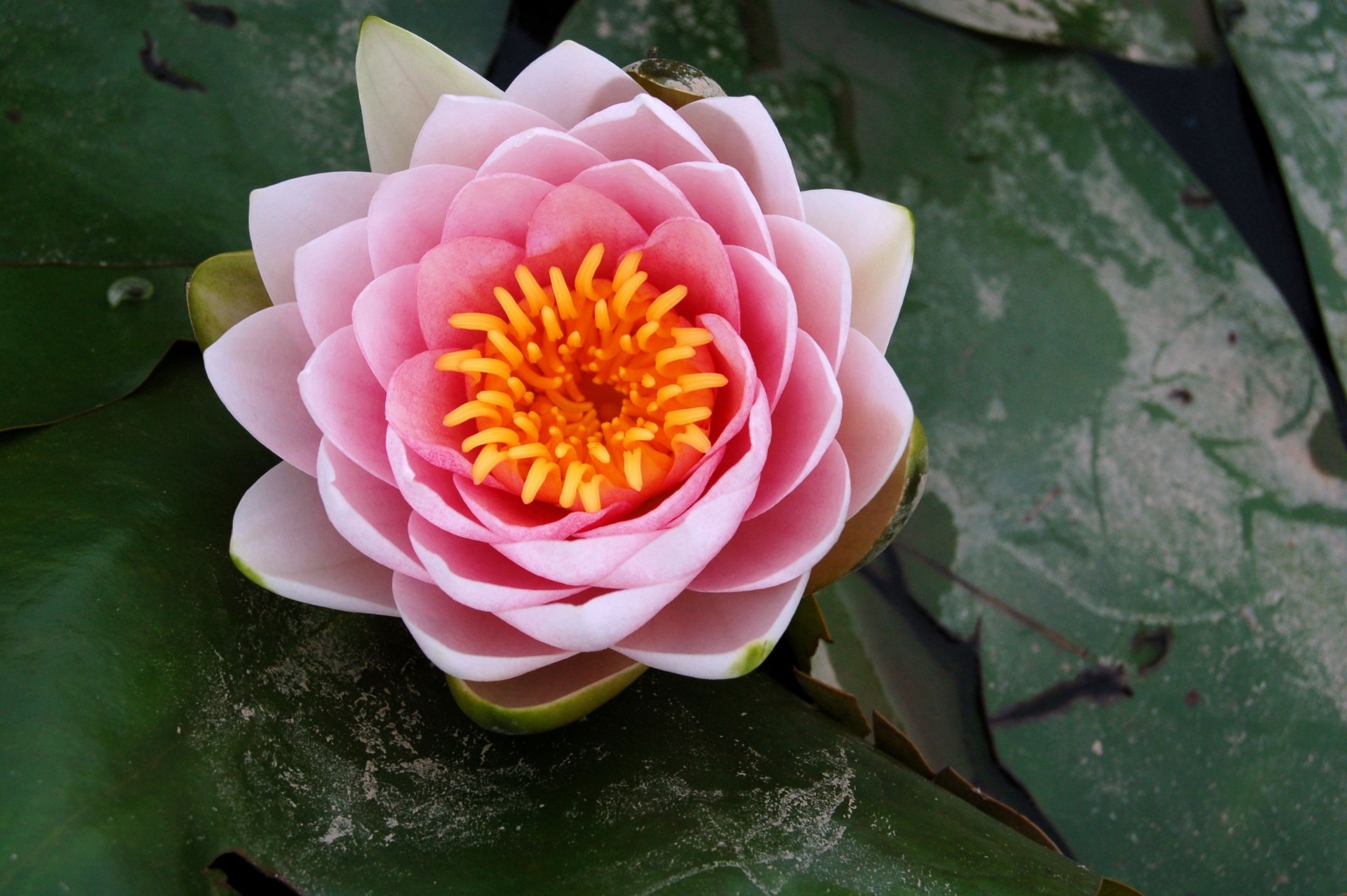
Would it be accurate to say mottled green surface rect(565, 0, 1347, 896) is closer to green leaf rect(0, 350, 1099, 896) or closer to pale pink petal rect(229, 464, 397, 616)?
green leaf rect(0, 350, 1099, 896)

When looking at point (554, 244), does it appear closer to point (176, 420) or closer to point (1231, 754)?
point (176, 420)

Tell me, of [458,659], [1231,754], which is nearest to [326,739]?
[458,659]

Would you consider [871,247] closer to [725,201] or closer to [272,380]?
[725,201]

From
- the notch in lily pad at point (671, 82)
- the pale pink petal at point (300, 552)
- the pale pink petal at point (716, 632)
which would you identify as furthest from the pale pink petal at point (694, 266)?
the pale pink petal at point (300, 552)

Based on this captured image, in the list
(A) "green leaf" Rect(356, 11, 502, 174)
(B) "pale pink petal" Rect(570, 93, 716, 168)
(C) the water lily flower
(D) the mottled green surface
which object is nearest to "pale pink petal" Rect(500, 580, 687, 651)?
(C) the water lily flower

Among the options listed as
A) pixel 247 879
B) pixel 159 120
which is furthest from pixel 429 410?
pixel 159 120
